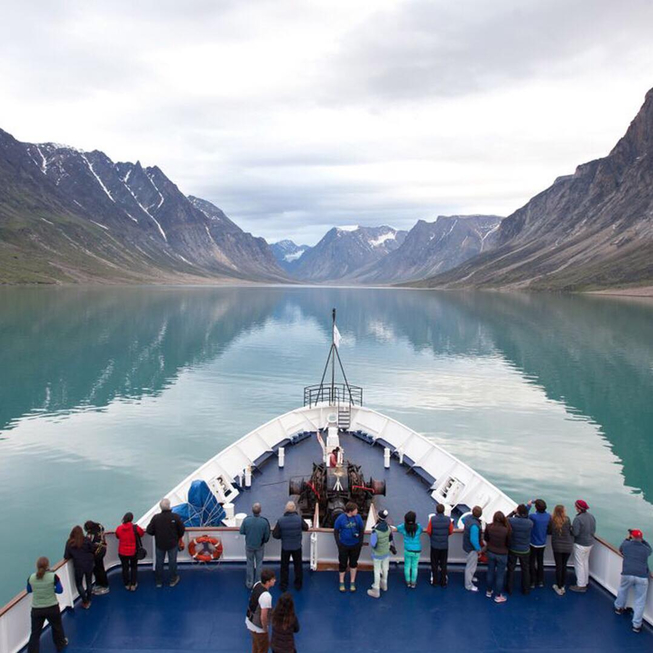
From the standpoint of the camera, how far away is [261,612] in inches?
424

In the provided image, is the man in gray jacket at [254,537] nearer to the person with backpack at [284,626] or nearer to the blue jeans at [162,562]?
the blue jeans at [162,562]

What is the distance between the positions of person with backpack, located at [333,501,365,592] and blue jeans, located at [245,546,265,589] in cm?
194

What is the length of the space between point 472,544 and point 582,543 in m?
2.77

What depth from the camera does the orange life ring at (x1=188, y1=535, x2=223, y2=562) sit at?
14711 mm

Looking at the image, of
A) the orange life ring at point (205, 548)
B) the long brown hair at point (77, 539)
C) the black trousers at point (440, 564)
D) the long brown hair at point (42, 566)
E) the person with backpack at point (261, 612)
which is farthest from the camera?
the orange life ring at point (205, 548)

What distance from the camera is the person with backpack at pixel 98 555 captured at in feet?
43.1

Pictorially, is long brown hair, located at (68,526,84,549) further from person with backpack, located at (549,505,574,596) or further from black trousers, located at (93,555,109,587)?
person with backpack, located at (549,505,574,596)

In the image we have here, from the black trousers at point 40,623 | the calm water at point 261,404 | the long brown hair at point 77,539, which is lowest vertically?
the calm water at point 261,404

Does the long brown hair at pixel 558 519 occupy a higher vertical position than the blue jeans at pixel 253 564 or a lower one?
higher

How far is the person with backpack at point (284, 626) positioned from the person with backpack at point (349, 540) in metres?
3.41

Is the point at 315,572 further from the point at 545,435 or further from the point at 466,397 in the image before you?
the point at 466,397

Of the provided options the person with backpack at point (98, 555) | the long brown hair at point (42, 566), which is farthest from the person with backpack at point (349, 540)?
the long brown hair at point (42, 566)

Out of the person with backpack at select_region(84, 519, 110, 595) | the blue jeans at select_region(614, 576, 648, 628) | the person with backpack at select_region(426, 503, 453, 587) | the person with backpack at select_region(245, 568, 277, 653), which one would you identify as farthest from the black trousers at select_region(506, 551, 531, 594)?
the person with backpack at select_region(84, 519, 110, 595)

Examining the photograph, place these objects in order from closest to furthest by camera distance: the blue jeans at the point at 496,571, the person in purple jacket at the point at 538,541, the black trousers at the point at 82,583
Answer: the black trousers at the point at 82,583, the blue jeans at the point at 496,571, the person in purple jacket at the point at 538,541
